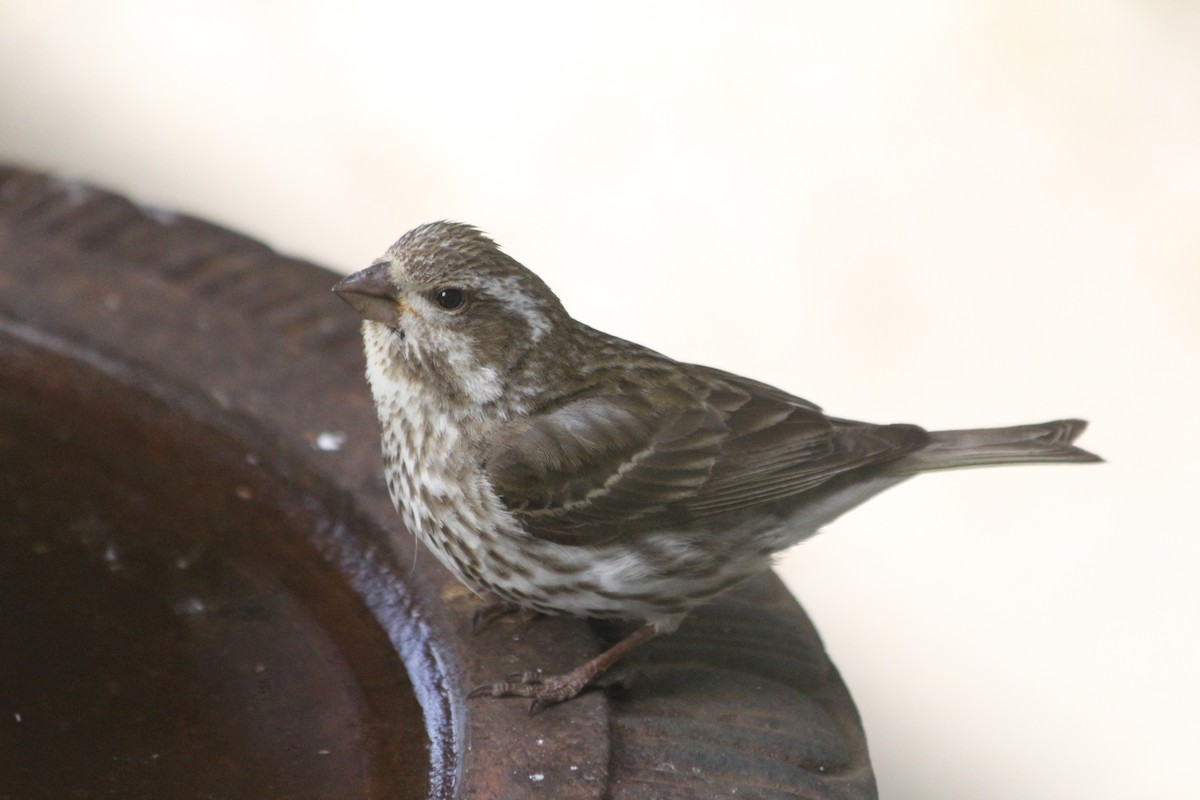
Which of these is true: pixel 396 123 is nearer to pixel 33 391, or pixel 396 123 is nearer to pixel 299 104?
pixel 299 104

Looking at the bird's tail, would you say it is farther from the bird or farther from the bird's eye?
the bird's eye

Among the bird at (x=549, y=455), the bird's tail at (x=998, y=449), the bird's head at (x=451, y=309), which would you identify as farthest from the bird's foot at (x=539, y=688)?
the bird's tail at (x=998, y=449)

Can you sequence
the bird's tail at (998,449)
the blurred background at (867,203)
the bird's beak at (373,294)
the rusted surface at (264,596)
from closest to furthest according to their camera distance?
the rusted surface at (264,596), the bird's beak at (373,294), the bird's tail at (998,449), the blurred background at (867,203)

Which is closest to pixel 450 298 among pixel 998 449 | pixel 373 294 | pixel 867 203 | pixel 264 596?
pixel 373 294

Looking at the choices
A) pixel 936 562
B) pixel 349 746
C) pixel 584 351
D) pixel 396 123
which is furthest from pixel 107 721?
pixel 396 123

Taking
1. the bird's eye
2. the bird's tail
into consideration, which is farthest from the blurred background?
the bird's eye

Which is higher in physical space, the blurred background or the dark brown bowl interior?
the blurred background

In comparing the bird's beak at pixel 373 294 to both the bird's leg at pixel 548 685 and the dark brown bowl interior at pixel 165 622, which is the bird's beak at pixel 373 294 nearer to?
the dark brown bowl interior at pixel 165 622
